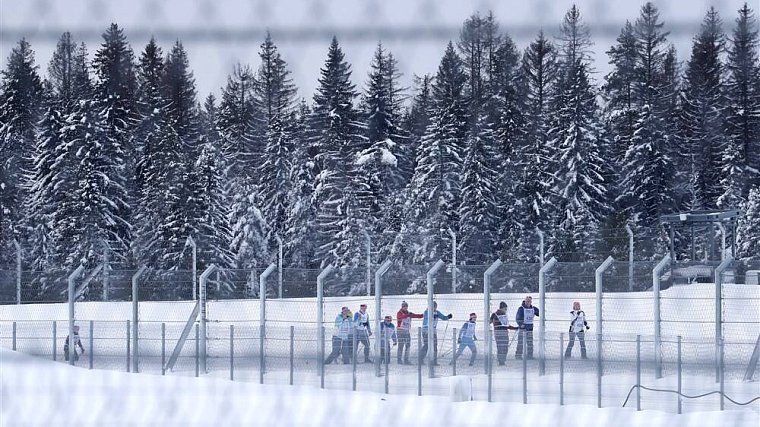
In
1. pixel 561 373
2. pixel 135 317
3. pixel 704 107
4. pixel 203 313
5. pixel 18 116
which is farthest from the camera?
pixel 203 313

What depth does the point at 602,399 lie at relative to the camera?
25.8 ft

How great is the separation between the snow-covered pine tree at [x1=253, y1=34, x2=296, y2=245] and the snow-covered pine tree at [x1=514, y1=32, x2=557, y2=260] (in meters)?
0.79

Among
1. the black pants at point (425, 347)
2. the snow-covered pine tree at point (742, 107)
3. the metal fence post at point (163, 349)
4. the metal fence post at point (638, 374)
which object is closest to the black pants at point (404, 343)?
the black pants at point (425, 347)

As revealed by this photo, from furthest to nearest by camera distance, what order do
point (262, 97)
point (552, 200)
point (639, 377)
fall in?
point (552, 200) → point (639, 377) → point (262, 97)

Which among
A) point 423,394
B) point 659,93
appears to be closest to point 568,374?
point 423,394

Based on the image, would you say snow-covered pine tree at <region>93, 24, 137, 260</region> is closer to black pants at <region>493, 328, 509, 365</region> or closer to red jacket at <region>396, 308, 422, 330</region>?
red jacket at <region>396, 308, 422, 330</region>

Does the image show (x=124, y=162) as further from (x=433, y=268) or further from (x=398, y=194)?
(x=433, y=268)

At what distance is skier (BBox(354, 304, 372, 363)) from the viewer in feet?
28.1

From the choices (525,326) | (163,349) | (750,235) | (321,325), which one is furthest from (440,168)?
(750,235)

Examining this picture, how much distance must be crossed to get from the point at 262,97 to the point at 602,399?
4965 mm

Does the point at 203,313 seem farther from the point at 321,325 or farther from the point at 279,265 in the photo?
the point at 321,325

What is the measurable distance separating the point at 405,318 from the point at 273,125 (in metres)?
5.06

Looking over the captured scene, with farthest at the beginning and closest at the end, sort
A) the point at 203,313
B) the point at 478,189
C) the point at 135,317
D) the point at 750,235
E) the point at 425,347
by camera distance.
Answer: the point at 750,235 < the point at 203,313 < the point at 135,317 < the point at 425,347 < the point at 478,189

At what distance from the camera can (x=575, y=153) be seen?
764 centimetres
